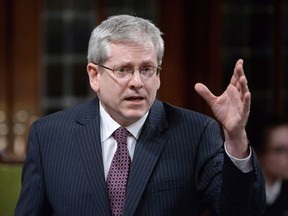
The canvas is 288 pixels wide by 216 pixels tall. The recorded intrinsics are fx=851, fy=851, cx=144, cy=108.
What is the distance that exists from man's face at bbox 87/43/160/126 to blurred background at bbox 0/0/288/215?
2.39m

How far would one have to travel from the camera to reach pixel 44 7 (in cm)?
488

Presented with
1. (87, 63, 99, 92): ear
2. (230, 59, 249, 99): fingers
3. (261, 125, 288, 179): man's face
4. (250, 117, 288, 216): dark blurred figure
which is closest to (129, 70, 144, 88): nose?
(87, 63, 99, 92): ear

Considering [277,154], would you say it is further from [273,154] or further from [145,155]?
[145,155]

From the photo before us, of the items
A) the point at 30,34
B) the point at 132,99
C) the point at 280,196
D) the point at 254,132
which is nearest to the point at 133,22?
the point at 132,99

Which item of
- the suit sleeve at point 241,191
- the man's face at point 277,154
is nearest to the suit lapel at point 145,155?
the suit sleeve at point 241,191

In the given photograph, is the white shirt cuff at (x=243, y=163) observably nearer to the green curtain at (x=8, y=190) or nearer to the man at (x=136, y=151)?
the man at (x=136, y=151)

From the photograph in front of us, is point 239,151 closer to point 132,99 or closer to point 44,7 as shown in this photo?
point 132,99

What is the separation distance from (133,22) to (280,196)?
5.91 ft

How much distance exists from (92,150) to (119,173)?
4.2 inches

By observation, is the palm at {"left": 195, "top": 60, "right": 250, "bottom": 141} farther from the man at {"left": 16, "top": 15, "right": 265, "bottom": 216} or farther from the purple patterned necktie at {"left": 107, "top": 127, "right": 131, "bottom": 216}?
the purple patterned necktie at {"left": 107, "top": 127, "right": 131, "bottom": 216}

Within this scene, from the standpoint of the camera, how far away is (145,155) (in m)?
2.47

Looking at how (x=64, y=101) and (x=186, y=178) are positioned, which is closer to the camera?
(x=186, y=178)

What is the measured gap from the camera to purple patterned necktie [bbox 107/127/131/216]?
2.45 meters

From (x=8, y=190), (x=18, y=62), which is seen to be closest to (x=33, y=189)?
(x=8, y=190)
